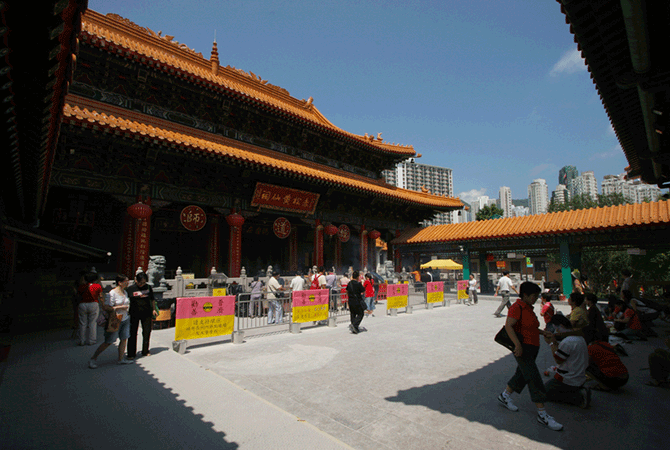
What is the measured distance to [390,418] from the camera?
370cm

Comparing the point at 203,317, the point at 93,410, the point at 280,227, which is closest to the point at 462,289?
the point at 280,227

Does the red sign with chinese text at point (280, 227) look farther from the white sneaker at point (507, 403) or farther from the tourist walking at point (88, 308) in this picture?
the white sneaker at point (507, 403)

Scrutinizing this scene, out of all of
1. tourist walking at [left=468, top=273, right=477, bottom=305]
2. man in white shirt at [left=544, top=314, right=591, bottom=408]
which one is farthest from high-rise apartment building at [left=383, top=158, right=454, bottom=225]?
man in white shirt at [left=544, top=314, right=591, bottom=408]

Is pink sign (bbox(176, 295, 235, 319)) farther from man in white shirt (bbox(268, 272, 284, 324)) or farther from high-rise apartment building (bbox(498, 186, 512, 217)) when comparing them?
high-rise apartment building (bbox(498, 186, 512, 217))

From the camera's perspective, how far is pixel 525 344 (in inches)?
151

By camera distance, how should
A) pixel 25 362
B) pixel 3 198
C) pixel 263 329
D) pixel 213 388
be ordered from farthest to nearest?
1. pixel 263 329
2. pixel 3 198
3. pixel 25 362
4. pixel 213 388

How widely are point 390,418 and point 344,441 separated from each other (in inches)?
28.2

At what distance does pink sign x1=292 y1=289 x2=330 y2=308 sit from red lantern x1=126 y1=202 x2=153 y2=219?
5989mm

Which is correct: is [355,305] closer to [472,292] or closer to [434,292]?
[434,292]

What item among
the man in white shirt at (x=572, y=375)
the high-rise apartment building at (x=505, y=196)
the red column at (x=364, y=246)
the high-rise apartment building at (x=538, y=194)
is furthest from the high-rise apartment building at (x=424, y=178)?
the man in white shirt at (x=572, y=375)

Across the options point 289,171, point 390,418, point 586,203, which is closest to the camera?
point 390,418

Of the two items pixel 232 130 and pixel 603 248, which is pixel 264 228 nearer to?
pixel 232 130

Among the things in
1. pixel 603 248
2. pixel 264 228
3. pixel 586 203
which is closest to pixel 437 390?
pixel 264 228

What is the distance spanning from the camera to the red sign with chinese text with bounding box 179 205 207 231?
12.1m
